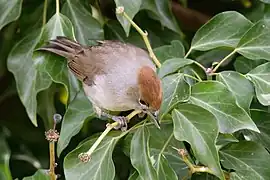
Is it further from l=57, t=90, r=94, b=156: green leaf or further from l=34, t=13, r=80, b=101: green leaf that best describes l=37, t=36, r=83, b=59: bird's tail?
l=57, t=90, r=94, b=156: green leaf

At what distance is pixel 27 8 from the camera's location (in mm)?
2236

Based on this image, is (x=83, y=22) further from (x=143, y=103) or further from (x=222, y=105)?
(x=222, y=105)

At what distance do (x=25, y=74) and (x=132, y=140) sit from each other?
0.55 m

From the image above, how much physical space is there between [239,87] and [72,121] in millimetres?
485

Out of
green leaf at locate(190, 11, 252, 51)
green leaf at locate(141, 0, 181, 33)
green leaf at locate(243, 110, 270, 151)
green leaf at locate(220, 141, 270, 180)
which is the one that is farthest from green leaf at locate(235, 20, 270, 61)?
green leaf at locate(141, 0, 181, 33)

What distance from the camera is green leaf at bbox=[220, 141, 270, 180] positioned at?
1.73m

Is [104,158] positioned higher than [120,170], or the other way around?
[104,158]

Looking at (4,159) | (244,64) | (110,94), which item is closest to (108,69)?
(110,94)

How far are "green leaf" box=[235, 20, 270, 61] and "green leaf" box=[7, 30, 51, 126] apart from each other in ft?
1.99

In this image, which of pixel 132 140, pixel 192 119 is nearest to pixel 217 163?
pixel 192 119

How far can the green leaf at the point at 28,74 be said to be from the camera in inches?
80.7

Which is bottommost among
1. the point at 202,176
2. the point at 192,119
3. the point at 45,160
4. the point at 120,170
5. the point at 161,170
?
the point at 45,160

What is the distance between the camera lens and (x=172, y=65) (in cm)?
177

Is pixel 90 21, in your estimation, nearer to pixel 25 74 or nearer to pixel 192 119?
pixel 25 74
